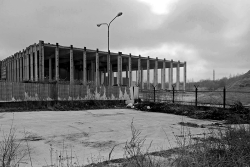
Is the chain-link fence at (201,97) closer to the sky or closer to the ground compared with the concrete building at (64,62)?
closer to the ground

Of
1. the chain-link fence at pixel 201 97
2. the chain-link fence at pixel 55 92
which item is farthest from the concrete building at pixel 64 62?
the chain-link fence at pixel 201 97

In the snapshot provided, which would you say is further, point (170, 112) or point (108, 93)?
point (108, 93)

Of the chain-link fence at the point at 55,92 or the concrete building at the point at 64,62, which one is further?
the concrete building at the point at 64,62

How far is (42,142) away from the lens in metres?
6.31

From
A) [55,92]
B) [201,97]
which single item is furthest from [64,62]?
[201,97]

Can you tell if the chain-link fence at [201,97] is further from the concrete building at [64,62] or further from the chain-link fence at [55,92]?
the concrete building at [64,62]

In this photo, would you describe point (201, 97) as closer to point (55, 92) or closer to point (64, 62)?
point (55, 92)

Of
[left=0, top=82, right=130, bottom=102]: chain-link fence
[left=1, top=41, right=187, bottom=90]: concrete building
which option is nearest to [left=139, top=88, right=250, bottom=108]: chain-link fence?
[left=0, top=82, right=130, bottom=102]: chain-link fence

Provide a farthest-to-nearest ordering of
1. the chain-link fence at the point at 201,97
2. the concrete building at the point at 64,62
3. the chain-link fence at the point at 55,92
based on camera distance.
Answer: the concrete building at the point at 64,62
the chain-link fence at the point at 201,97
the chain-link fence at the point at 55,92

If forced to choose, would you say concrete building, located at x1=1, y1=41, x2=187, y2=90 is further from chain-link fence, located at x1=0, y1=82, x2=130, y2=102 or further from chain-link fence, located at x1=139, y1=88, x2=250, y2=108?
chain-link fence, located at x1=139, y1=88, x2=250, y2=108

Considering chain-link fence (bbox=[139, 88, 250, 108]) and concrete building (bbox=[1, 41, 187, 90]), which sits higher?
concrete building (bbox=[1, 41, 187, 90])

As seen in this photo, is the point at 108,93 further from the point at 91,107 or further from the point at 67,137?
the point at 67,137

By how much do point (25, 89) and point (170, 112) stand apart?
11.1 metres

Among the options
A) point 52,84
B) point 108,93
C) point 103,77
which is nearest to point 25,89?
point 52,84
